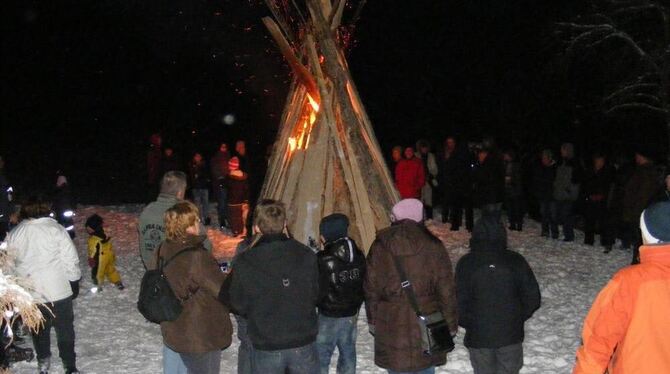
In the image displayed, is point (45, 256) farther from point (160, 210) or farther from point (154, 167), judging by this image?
point (154, 167)

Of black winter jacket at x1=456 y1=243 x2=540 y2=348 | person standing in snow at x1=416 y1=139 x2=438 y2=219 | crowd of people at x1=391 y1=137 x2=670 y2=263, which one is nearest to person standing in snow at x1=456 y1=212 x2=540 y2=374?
black winter jacket at x1=456 y1=243 x2=540 y2=348

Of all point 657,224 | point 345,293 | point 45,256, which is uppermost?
point 657,224

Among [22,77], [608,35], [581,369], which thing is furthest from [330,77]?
[22,77]

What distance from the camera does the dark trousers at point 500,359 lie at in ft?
16.7

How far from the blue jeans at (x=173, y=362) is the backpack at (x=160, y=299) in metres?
0.49

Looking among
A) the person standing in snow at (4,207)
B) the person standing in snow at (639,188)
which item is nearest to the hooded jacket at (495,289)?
the person standing in snow at (639,188)

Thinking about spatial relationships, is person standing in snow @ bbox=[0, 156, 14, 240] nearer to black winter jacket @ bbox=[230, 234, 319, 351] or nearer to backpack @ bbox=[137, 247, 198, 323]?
backpack @ bbox=[137, 247, 198, 323]

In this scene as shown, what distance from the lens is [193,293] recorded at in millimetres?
4762

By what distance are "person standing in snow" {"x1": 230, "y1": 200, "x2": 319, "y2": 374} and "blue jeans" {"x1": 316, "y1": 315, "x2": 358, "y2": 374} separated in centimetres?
97

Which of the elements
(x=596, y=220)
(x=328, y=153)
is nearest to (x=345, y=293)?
(x=328, y=153)

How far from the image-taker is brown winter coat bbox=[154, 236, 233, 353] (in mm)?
4715

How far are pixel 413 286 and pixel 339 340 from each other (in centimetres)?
104

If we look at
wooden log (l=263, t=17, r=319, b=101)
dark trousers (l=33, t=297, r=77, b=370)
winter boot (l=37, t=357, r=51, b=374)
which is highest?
wooden log (l=263, t=17, r=319, b=101)

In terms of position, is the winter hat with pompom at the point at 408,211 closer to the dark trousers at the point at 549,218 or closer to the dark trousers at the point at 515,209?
the dark trousers at the point at 549,218
